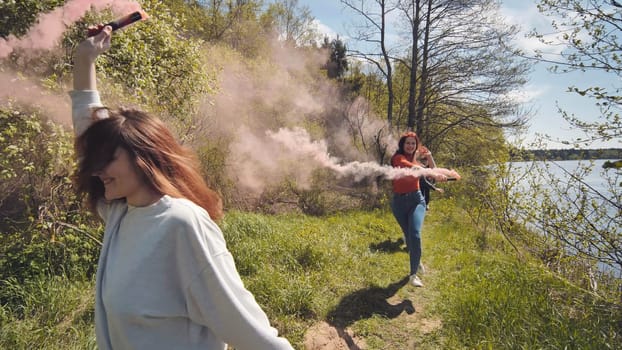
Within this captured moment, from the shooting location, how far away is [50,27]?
160 inches

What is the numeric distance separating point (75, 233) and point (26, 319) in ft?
5.55

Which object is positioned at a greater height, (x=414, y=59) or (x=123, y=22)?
(x=414, y=59)

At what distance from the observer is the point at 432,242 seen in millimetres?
7195

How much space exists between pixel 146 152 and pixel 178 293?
0.54 metres

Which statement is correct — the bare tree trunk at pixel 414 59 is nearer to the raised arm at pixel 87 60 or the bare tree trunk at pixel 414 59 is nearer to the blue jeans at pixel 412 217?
the blue jeans at pixel 412 217

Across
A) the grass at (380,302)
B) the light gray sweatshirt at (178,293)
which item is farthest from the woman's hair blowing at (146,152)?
the grass at (380,302)

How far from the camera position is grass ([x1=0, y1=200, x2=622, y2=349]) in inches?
127

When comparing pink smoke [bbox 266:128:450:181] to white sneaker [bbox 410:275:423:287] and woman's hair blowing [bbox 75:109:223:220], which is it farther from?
woman's hair blowing [bbox 75:109:223:220]

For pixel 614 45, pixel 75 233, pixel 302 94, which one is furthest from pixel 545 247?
pixel 302 94

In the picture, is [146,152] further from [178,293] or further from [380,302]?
[380,302]

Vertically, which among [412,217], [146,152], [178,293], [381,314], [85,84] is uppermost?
[85,84]

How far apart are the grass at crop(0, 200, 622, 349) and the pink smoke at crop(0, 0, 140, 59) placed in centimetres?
283

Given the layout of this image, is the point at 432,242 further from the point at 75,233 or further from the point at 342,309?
the point at 75,233

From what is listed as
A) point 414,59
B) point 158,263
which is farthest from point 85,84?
point 414,59
